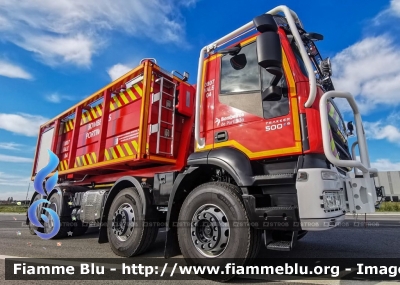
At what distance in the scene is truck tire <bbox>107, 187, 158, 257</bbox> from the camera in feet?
13.2

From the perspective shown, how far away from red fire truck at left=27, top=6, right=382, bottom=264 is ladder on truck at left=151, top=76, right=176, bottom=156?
0.02 metres

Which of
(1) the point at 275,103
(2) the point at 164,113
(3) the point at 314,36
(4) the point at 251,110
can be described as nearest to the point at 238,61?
(4) the point at 251,110

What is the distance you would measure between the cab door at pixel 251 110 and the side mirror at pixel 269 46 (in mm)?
425

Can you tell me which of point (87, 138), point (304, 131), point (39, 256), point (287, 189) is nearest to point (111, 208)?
point (39, 256)

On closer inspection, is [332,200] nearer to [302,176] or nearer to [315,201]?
[315,201]

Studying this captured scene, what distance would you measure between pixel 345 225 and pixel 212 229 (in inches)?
261

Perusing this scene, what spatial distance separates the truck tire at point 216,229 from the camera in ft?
9.30

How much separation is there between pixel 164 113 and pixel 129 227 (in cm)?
192

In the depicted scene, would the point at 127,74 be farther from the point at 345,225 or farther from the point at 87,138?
the point at 345,225

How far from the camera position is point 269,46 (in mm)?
2631

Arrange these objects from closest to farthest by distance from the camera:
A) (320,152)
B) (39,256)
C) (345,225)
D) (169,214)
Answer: (320,152) < (169,214) < (39,256) < (345,225)

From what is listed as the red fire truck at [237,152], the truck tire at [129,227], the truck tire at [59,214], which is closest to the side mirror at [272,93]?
the red fire truck at [237,152]

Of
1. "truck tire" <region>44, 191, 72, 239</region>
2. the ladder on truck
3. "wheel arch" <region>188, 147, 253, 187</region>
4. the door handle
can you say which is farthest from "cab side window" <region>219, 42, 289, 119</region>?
"truck tire" <region>44, 191, 72, 239</region>

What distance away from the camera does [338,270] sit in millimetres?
3262
